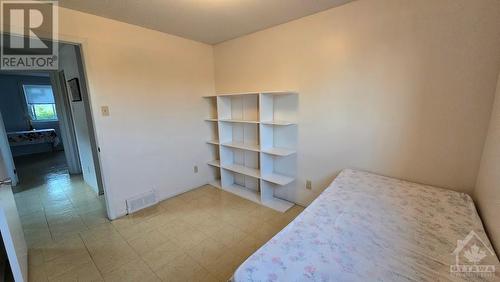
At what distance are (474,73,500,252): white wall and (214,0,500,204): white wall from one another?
4.9 inches

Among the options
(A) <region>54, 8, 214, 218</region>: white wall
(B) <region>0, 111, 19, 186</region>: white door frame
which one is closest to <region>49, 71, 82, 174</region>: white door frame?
(B) <region>0, 111, 19, 186</region>: white door frame

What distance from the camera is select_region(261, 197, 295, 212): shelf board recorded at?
2.60 meters

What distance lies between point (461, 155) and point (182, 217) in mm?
2805

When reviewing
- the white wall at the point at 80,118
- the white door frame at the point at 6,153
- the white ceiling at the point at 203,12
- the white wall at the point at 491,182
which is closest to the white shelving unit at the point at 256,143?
the white ceiling at the point at 203,12

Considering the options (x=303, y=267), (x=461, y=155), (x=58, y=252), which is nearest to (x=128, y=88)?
(x=58, y=252)

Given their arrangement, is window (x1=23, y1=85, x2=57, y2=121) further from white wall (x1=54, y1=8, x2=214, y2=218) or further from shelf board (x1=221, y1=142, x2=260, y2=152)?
shelf board (x1=221, y1=142, x2=260, y2=152)

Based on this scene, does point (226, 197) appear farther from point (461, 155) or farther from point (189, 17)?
point (461, 155)

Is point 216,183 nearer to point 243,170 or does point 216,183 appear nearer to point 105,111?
point 243,170

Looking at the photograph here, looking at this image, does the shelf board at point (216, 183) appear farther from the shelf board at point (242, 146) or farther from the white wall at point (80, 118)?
the white wall at point (80, 118)

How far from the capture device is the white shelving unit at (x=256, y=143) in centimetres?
257

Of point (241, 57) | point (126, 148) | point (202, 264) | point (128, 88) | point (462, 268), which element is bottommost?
point (202, 264)

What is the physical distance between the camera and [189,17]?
217cm

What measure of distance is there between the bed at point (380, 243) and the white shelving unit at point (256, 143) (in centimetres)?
116

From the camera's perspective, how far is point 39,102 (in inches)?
235
